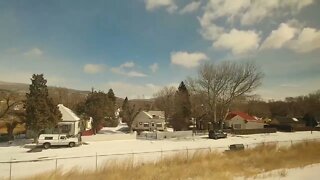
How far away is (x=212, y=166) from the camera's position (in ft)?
76.7

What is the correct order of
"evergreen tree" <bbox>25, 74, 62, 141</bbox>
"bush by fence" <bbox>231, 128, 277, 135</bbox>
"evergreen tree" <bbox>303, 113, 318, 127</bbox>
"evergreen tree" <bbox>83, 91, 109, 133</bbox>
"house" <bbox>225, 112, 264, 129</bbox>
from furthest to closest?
"evergreen tree" <bbox>303, 113, 318, 127</bbox>
"house" <bbox>225, 112, 264, 129</bbox>
"bush by fence" <bbox>231, 128, 277, 135</bbox>
"evergreen tree" <bbox>83, 91, 109, 133</bbox>
"evergreen tree" <bbox>25, 74, 62, 141</bbox>

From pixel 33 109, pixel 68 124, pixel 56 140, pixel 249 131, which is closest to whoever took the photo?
pixel 56 140

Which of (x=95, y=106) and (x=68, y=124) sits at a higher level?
(x=95, y=106)

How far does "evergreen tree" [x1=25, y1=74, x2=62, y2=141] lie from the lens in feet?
133

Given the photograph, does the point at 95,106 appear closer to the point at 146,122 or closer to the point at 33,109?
the point at 33,109

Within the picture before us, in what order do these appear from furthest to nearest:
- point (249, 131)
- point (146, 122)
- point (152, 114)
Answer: point (152, 114), point (146, 122), point (249, 131)

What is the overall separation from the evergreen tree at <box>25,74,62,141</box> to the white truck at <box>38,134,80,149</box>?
2.28m

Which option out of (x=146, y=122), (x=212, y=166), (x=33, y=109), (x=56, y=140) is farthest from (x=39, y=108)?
(x=146, y=122)

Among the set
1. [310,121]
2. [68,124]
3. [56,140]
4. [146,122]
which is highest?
[68,124]

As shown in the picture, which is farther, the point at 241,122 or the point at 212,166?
the point at 241,122

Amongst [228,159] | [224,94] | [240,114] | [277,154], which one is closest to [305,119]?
[240,114]

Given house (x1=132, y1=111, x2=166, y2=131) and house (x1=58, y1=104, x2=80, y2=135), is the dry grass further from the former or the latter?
house (x1=132, y1=111, x2=166, y2=131)

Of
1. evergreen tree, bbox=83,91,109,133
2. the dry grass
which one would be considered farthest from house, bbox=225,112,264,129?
the dry grass

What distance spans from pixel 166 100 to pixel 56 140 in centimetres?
6292
